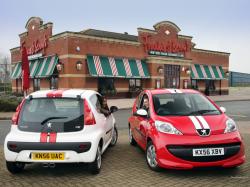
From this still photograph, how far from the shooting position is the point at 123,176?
5359 millimetres

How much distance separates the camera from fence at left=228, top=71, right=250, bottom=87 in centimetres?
7838

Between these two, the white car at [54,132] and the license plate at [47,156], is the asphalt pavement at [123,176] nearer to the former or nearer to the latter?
the white car at [54,132]

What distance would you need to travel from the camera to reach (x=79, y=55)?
88.0ft

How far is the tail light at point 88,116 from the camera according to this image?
543cm

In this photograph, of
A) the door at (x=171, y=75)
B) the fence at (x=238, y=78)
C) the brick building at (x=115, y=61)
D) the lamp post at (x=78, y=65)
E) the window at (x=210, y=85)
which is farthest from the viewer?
the fence at (x=238, y=78)

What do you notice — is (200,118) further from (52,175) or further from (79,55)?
(79,55)

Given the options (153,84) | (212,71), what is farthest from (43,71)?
(212,71)

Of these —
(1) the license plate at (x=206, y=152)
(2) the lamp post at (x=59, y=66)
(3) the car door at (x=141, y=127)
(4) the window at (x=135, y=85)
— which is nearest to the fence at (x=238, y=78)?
(4) the window at (x=135, y=85)

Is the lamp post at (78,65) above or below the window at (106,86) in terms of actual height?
above

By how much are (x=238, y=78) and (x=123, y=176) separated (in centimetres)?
8438

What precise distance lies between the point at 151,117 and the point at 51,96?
1.97 meters

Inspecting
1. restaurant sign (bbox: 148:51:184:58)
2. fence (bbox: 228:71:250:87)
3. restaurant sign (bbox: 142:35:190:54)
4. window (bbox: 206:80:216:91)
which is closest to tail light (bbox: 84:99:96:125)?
restaurant sign (bbox: 142:35:190:54)

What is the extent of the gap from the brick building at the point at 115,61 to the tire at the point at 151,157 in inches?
833

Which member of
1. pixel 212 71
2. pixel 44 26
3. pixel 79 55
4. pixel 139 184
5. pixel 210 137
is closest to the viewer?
pixel 139 184
